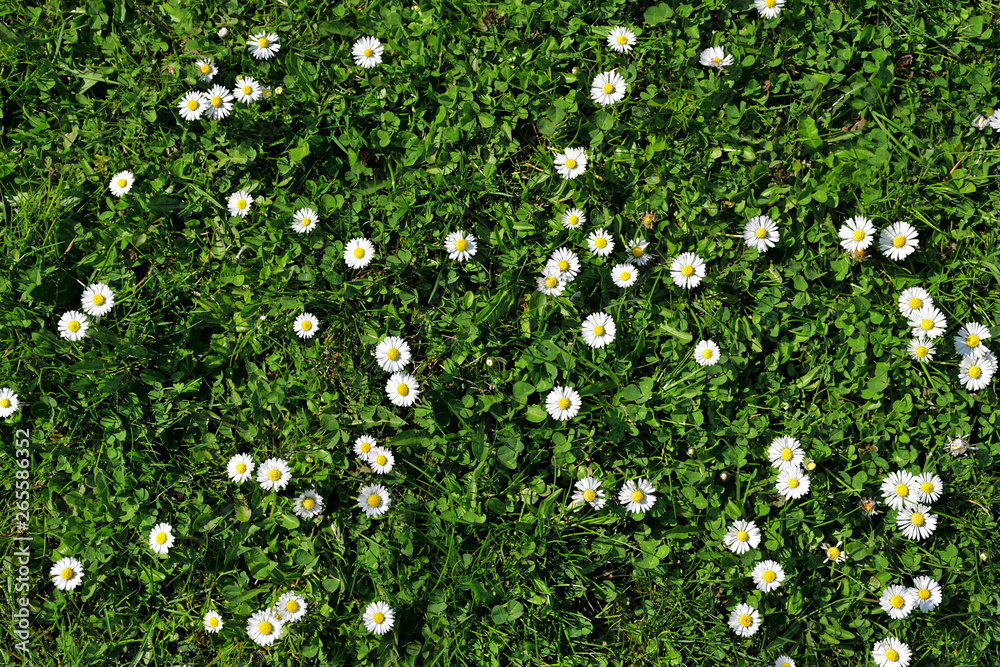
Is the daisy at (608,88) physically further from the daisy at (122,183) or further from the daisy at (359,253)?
the daisy at (122,183)

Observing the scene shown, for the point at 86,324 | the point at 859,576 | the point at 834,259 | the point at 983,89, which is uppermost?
the point at 983,89

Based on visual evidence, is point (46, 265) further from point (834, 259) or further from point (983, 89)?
point (983, 89)

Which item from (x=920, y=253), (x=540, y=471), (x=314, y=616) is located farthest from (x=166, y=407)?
(x=920, y=253)

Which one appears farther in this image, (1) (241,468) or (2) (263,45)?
(2) (263,45)

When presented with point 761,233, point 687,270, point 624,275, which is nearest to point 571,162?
point 624,275

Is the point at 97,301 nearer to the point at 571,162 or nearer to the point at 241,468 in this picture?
the point at 241,468

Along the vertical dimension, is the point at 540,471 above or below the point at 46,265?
below

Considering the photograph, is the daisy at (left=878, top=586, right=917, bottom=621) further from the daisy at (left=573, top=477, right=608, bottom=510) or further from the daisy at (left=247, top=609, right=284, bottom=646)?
the daisy at (left=247, top=609, right=284, bottom=646)
